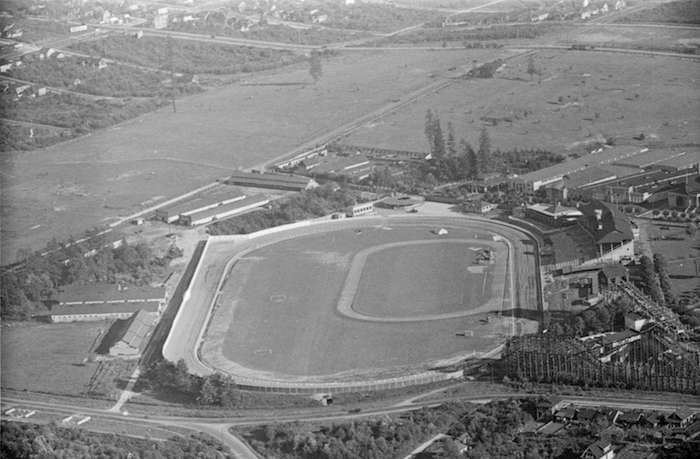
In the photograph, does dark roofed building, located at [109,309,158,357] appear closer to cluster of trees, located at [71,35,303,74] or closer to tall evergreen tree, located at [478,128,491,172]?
tall evergreen tree, located at [478,128,491,172]

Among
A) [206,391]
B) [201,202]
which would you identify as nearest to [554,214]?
[201,202]

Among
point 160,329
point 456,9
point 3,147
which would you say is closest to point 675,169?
point 160,329

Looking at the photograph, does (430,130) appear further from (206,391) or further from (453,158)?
(206,391)

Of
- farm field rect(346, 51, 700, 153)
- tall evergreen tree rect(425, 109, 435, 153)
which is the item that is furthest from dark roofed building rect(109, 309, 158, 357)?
farm field rect(346, 51, 700, 153)

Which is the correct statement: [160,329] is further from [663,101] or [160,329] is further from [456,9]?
[456,9]

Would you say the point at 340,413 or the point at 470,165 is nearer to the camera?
the point at 340,413
